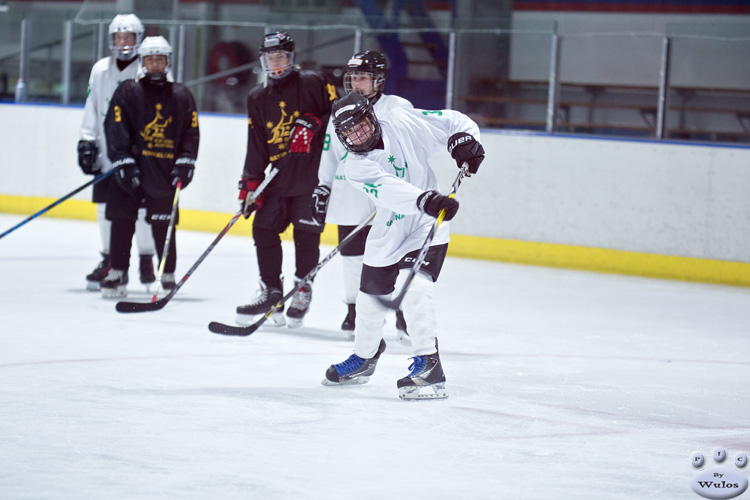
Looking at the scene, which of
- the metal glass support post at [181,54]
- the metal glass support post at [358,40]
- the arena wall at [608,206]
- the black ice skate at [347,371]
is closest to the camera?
the black ice skate at [347,371]

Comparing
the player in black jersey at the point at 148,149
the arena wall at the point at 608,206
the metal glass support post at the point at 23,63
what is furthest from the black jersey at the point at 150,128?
the metal glass support post at the point at 23,63

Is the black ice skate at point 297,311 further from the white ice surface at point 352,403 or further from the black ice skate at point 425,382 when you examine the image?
the black ice skate at point 425,382

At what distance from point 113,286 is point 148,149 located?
2.15ft

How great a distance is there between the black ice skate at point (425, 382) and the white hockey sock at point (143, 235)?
2.42 meters

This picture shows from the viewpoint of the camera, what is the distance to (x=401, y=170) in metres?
3.35

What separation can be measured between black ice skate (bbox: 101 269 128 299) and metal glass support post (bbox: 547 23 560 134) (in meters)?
3.23

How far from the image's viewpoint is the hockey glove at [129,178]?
5.02m

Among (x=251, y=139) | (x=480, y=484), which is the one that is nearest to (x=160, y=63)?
(x=251, y=139)

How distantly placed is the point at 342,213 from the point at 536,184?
3.15 m

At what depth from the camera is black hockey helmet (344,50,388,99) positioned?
388 cm

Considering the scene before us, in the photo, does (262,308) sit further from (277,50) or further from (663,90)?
(663,90)

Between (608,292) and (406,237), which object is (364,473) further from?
(608,292)

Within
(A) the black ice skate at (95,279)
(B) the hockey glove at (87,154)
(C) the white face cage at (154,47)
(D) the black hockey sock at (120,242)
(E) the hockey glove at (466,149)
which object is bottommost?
(A) the black ice skate at (95,279)

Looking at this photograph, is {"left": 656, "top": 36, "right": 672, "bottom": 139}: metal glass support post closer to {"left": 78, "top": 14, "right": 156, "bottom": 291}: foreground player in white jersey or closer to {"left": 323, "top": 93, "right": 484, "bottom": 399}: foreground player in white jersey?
{"left": 78, "top": 14, "right": 156, "bottom": 291}: foreground player in white jersey
